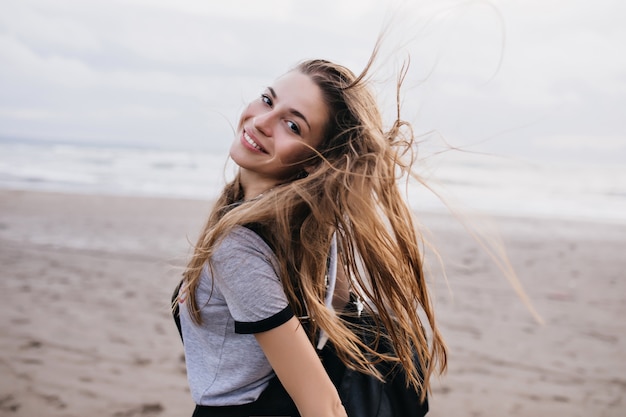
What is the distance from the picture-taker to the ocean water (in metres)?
17.3

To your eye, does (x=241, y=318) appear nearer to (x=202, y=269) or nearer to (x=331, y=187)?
(x=202, y=269)

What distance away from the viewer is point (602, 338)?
18.4ft

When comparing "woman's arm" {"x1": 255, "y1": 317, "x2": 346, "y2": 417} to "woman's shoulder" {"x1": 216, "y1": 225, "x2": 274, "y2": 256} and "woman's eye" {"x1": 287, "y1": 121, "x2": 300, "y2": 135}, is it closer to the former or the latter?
"woman's shoulder" {"x1": 216, "y1": 225, "x2": 274, "y2": 256}

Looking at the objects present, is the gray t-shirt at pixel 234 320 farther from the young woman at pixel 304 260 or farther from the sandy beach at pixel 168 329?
the sandy beach at pixel 168 329

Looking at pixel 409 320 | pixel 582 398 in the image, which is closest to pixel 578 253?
pixel 582 398

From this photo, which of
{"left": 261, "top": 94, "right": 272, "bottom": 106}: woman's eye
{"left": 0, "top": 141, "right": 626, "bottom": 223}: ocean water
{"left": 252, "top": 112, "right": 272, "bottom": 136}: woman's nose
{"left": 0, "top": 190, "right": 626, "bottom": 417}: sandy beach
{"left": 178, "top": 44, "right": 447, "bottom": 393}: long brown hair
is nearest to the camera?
{"left": 178, "top": 44, "right": 447, "bottom": 393}: long brown hair

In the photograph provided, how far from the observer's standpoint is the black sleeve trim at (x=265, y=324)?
1.39 m

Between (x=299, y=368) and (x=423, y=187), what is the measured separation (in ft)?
33.6

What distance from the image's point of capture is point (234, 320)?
1.47 m

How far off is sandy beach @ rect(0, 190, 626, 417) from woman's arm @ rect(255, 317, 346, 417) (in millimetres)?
697

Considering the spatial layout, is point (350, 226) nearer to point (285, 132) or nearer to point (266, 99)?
point (285, 132)

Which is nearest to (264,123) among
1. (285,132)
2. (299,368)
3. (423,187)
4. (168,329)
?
(285,132)

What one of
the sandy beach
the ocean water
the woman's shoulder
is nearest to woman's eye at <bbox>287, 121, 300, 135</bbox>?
the woman's shoulder

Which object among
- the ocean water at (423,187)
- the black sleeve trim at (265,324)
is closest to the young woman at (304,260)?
the black sleeve trim at (265,324)
